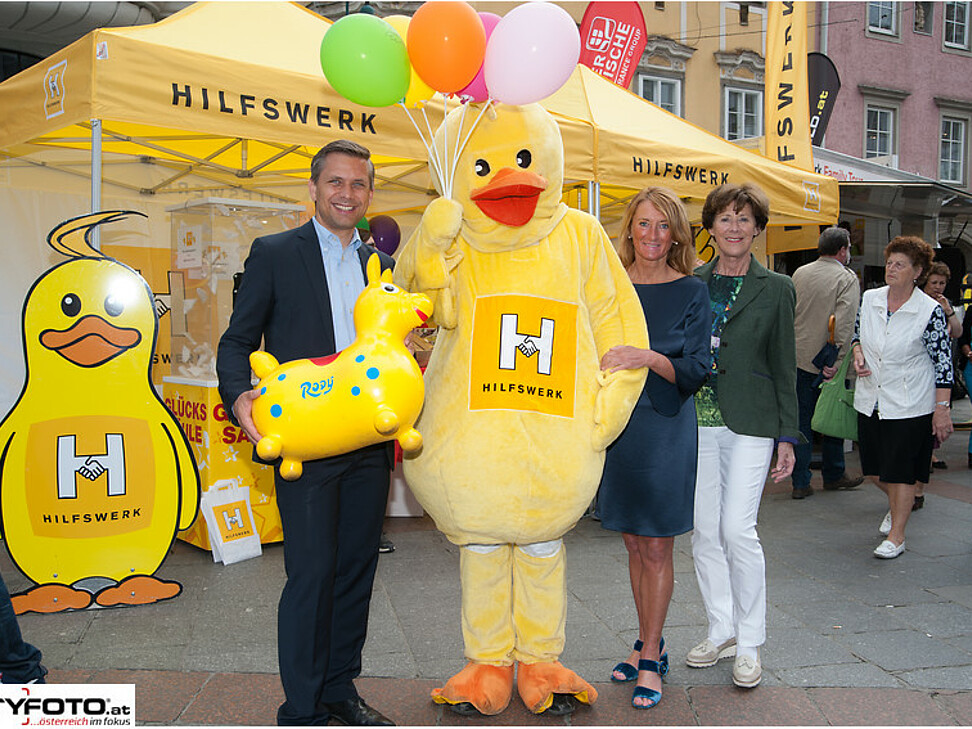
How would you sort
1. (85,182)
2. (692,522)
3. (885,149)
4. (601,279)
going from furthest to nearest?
(885,149) < (85,182) < (692,522) < (601,279)

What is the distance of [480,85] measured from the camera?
2654 mm

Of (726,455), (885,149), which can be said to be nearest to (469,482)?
(726,455)

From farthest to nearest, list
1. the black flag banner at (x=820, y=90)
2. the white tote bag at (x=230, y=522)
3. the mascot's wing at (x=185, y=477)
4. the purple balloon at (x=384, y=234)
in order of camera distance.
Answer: the black flag banner at (x=820, y=90)
the purple balloon at (x=384, y=234)
the white tote bag at (x=230, y=522)
the mascot's wing at (x=185, y=477)

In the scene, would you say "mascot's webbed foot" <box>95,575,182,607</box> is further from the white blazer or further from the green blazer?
the white blazer

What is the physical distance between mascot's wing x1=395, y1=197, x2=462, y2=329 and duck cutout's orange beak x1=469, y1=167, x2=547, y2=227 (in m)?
0.10

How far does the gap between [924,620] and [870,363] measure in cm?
167

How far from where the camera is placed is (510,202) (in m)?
2.51

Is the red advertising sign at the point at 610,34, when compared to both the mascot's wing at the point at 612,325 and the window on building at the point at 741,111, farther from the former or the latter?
the window on building at the point at 741,111

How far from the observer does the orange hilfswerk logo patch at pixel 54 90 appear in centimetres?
381

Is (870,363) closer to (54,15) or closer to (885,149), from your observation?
(54,15)

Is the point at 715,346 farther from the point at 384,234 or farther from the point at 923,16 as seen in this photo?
the point at 923,16

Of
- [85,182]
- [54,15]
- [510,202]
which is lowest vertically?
[510,202]

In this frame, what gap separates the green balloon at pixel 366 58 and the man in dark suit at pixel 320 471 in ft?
0.65

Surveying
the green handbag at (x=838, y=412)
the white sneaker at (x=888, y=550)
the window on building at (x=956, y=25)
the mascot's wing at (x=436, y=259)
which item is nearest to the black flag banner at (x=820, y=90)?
the green handbag at (x=838, y=412)
